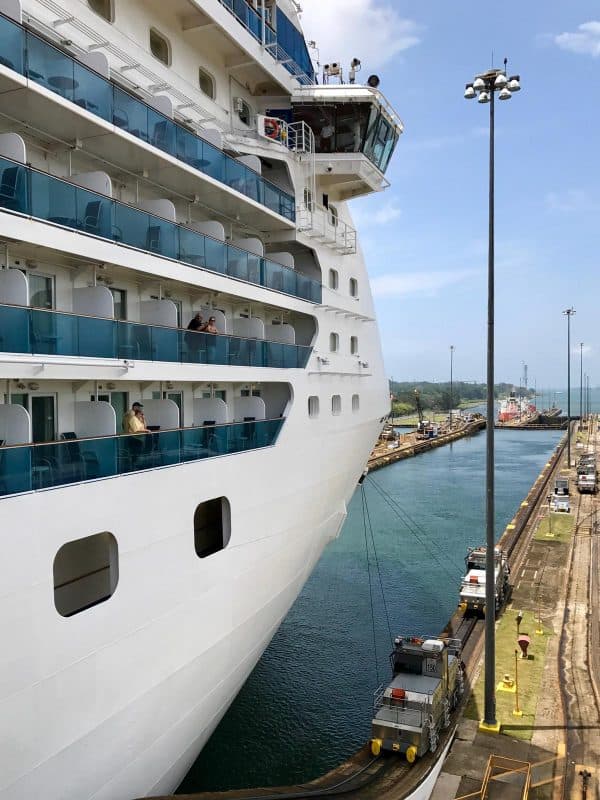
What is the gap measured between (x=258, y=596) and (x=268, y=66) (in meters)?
11.3

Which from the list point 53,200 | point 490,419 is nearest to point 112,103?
point 53,200

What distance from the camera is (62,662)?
773 cm

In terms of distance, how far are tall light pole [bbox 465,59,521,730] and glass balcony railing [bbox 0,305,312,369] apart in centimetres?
468

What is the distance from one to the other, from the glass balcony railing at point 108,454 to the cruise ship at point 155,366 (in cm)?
3

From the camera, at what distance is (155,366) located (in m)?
9.84

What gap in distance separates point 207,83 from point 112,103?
5097mm

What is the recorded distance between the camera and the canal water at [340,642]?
14.8 meters

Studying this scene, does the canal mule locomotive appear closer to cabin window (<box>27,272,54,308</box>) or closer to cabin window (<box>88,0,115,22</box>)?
cabin window (<box>27,272,54,308</box>)

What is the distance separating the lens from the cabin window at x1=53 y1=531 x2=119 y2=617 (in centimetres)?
1059

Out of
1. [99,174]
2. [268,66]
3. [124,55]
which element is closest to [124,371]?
[99,174]

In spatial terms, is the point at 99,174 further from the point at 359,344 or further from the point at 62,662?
the point at 359,344

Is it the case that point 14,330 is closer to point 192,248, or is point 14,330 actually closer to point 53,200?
point 53,200

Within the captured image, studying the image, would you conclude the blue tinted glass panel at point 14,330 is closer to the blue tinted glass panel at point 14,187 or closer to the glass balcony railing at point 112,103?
the blue tinted glass panel at point 14,187

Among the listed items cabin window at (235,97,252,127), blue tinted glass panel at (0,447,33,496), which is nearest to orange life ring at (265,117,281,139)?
cabin window at (235,97,252,127)
